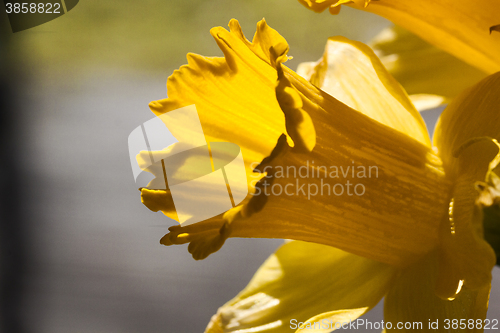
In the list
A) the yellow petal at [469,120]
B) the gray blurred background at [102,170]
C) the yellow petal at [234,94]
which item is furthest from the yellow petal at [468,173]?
the gray blurred background at [102,170]

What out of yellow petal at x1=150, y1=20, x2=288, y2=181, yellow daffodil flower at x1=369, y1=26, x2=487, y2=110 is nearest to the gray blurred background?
yellow daffodil flower at x1=369, y1=26, x2=487, y2=110

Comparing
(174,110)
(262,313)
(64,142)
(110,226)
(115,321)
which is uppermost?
(174,110)

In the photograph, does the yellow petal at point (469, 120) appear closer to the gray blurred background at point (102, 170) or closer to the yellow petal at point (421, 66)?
the yellow petal at point (421, 66)

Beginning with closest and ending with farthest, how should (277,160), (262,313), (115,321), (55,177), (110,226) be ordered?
(277,160), (262,313), (115,321), (110,226), (55,177)

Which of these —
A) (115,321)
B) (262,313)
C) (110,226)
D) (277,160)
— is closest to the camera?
(277,160)

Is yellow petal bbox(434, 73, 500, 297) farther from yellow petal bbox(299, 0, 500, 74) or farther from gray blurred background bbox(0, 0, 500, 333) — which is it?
gray blurred background bbox(0, 0, 500, 333)

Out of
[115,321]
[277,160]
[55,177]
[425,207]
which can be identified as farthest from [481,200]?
[55,177]

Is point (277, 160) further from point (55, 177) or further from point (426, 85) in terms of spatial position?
point (55, 177)

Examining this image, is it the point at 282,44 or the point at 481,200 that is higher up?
the point at 282,44
